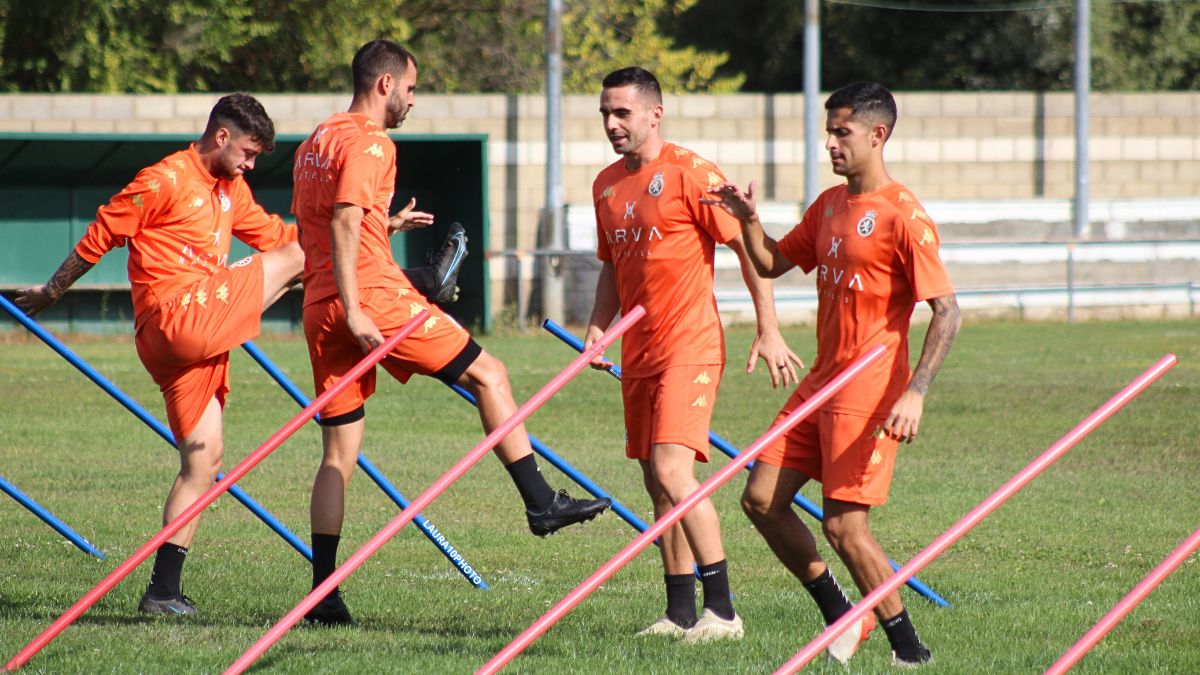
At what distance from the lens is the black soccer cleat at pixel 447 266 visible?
6.35m

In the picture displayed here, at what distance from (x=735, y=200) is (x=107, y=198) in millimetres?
18822

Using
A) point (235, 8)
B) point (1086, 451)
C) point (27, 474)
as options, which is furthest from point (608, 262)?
point (235, 8)

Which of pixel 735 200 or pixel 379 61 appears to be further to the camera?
pixel 379 61

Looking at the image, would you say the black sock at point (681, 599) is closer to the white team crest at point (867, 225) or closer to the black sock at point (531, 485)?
the black sock at point (531, 485)

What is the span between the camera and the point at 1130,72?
33.3 m

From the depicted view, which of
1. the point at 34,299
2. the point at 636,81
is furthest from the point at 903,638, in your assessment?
the point at 34,299

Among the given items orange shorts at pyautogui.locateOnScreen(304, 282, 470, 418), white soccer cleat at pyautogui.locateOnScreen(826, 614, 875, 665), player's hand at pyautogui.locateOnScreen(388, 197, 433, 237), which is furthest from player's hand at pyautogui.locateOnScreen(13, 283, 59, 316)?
white soccer cleat at pyautogui.locateOnScreen(826, 614, 875, 665)

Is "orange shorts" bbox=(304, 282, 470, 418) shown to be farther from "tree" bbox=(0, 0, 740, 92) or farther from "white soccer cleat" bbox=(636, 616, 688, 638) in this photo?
"tree" bbox=(0, 0, 740, 92)

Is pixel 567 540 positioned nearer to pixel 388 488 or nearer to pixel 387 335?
pixel 388 488

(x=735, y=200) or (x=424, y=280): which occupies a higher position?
(x=735, y=200)

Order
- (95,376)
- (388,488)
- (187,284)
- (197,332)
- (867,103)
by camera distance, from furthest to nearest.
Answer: (388,488), (95,376), (187,284), (197,332), (867,103)

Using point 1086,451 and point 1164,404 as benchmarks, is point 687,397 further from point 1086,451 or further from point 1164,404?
point 1164,404

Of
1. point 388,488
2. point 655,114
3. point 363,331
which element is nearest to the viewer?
point 363,331

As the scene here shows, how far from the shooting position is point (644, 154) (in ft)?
20.4
